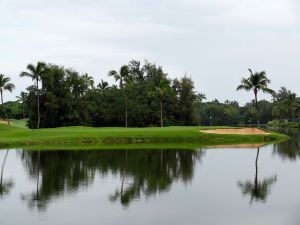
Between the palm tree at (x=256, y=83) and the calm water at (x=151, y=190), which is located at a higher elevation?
the palm tree at (x=256, y=83)

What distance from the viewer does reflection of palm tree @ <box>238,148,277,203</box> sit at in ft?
67.2

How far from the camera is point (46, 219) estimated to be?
648 inches

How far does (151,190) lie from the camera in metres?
22.1

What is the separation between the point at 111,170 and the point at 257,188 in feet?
35.9

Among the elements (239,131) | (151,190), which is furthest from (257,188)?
(239,131)

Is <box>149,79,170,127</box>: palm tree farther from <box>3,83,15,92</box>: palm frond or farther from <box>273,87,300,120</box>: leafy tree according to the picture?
<box>273,87,300,120</box>: leafy tree

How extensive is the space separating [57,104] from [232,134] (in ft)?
127

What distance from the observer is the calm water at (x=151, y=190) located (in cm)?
1678

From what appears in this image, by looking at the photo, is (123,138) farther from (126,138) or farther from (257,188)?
(257,188)

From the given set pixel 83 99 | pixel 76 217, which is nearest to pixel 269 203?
pixel 76 217

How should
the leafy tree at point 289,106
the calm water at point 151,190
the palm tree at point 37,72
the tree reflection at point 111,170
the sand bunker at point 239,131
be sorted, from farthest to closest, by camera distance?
1. the leafy tree at point 289,106
2. the palm tree at point 37,72
3. the sand bunker at point 239,131
4. the tree reflection at point 111,170
5. the calm water at point 151,190

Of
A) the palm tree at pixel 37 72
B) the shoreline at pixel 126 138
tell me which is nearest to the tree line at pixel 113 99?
the palm tree at pixel 37 72

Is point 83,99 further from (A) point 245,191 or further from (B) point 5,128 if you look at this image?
(A) point 245,191

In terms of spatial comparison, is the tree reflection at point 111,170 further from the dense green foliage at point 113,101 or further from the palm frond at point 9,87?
the palm frond at point 9,87
